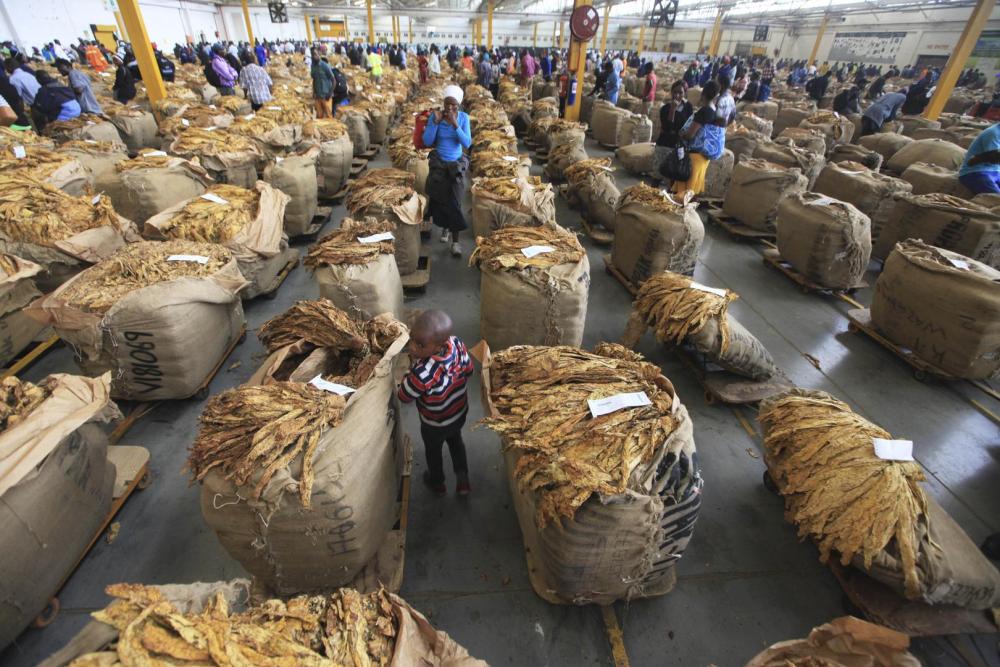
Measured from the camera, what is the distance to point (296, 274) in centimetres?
511

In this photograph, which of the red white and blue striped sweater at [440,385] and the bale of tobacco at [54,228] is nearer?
the red white and blue striped sweater at [440,385]

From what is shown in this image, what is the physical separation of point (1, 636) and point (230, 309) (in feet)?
7.20

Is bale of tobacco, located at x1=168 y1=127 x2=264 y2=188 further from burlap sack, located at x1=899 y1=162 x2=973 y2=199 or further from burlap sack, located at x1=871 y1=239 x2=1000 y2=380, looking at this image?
burlap sack, located at x1=899 y1=162 x2=973 y2=199

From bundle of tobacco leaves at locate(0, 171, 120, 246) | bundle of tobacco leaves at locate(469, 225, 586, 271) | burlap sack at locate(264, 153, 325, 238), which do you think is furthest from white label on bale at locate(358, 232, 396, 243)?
bundle of tobacco leaves at locate(0, 171, 120, 246)

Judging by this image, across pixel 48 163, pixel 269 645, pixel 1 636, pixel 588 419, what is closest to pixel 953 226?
pixel 588 419

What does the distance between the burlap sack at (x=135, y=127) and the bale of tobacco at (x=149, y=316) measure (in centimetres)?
622

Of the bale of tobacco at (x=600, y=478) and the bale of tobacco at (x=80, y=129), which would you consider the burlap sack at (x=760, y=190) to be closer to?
the bale of tobacco at (x=600, y=478)

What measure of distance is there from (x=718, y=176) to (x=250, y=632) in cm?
823

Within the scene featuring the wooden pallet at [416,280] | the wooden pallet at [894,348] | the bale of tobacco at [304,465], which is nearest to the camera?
the bale of tobacco at [304,465]

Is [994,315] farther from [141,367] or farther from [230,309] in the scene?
[141,367]

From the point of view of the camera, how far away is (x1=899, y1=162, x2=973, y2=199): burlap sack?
5926 millimetres

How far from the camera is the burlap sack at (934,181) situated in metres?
5.93

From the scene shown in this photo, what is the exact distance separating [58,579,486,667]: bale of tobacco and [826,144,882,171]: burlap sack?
9.31 m

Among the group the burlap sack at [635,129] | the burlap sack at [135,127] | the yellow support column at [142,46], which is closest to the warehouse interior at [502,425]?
the yellow support column at [142,46]
